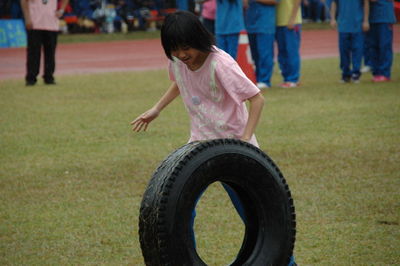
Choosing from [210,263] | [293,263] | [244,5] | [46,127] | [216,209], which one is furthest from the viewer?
[244,5]

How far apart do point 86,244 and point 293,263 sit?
136cm

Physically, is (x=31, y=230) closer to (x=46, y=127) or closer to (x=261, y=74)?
(x=46, y=127)

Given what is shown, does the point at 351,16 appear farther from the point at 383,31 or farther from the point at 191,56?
the point at 191,56

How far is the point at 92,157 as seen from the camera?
758 centimetres

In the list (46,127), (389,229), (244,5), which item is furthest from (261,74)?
(389,229)

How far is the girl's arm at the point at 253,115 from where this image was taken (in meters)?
3.90

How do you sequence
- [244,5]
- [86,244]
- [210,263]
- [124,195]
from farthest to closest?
[244,5]
[124,195]
[86,244]
[210,263]

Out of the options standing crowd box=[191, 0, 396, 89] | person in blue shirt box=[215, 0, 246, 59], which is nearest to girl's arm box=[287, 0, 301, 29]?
standing crowd box=[191, 0, 396, 89]

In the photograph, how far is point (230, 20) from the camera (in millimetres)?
12164

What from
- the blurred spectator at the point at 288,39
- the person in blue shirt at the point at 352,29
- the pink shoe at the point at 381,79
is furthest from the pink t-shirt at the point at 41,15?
the pink shoe at the point at 381,79

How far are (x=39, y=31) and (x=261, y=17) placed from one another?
12.9ft

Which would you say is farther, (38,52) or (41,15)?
(38,52)

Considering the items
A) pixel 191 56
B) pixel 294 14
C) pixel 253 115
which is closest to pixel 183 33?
pixel 191 56

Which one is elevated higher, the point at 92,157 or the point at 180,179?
the point at 180,179
